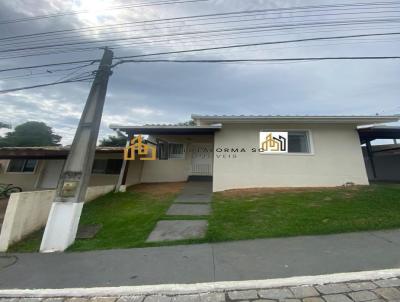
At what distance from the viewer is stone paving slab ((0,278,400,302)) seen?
91.2 inches

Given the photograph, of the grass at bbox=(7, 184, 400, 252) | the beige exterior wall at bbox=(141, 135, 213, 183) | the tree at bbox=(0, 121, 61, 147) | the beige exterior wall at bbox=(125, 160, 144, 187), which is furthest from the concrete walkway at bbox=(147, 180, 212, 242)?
the tree at bbox=(0, 121, 61, 147)

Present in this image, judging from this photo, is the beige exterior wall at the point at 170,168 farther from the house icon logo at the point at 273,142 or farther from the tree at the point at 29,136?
the tree at the point at 29,136

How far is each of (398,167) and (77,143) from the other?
56.2 ft

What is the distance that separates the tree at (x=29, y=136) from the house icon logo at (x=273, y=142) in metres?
35.3

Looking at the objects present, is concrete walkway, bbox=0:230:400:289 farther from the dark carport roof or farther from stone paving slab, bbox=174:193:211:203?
the dark carport roof

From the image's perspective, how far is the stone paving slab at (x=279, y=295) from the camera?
232cm

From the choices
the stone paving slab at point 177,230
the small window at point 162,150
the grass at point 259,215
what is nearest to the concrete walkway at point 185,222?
the stone paving slab at point 177,230

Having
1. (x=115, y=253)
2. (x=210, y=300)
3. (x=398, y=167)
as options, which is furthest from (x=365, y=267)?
(x=398, y=167)

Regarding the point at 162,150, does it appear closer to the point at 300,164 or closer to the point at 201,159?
the point at 201,159

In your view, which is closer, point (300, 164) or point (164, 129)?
point (300, 164)

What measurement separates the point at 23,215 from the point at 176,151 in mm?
7892

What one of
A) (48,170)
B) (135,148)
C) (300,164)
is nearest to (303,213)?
(300,164)

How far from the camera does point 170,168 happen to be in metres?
11.8

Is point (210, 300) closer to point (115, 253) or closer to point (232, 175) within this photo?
point (115, 253)
